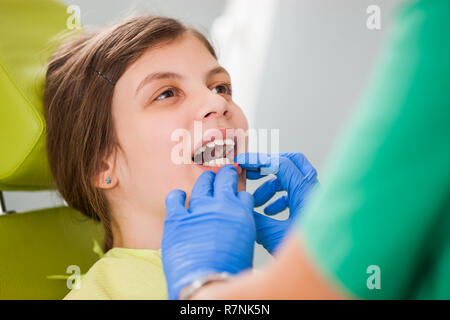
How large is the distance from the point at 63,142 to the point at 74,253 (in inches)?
15.2

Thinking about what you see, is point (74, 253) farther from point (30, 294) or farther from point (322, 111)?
point (322, 111)

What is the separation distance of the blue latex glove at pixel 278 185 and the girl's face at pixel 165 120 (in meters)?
0.05

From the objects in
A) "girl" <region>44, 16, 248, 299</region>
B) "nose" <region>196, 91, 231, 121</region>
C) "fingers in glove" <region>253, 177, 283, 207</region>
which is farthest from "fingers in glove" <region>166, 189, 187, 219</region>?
"fingers in glove" <region>253, 177, 283, 207</region>

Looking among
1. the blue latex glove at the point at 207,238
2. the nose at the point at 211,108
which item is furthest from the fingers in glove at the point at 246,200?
the nose at the point at 211,108

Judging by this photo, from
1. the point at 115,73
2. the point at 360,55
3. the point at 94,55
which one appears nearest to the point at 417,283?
the point at 115,73

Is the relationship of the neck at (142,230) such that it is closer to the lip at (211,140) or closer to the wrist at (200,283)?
the lip at (211,140)

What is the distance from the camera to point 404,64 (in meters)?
0.45

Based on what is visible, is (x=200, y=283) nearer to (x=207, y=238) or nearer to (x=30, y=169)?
(x=207, y=238)

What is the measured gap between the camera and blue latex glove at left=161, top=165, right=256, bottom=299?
2.33 feet

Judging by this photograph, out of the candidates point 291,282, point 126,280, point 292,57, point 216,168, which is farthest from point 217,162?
point 292,57

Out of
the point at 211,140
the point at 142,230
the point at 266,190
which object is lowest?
the point at 142,230

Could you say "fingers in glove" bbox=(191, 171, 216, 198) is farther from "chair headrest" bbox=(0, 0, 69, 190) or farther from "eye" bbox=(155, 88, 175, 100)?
"chair headrest" bbox=(0, 0, 69, 190)

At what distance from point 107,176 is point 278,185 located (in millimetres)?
508

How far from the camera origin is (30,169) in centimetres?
125
